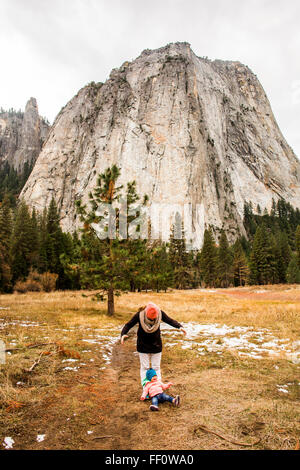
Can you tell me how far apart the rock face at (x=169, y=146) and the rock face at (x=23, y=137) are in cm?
4861

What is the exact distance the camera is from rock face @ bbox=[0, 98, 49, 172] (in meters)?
161

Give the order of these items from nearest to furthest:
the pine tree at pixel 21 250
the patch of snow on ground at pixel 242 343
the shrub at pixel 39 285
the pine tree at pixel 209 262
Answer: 1. the patch of snow on ground at pixel 242 343
2. the shrub at pixel 39 285
3. the pine tree at pixel 21 250
4. the pine tree at pixel 209 262

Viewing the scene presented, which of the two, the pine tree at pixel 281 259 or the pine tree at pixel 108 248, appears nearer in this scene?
the pine tree at pixel 108 248

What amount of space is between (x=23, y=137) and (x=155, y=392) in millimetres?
187992

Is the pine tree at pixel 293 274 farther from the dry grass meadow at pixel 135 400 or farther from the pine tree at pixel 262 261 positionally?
the dry grass meadow at pixel 135 400

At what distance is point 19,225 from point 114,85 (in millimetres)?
88709

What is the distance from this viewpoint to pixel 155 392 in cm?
457

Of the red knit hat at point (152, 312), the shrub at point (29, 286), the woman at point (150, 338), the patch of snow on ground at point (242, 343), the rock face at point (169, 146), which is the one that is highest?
the rock face at point (169, 146)

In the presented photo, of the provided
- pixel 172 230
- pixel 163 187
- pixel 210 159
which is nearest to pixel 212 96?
pixel 210 159

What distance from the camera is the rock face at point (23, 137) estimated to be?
161 metres

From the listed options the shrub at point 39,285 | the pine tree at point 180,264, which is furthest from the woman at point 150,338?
the pine tree at point 180,264

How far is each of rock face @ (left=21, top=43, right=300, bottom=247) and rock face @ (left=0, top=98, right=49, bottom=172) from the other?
159 feet

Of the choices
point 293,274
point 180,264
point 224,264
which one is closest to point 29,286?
point 180,264

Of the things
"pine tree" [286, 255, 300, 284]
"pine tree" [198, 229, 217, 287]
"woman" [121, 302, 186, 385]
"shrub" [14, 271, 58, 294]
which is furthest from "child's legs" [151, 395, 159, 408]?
"pine tree" [198, 229, 217, 287]
